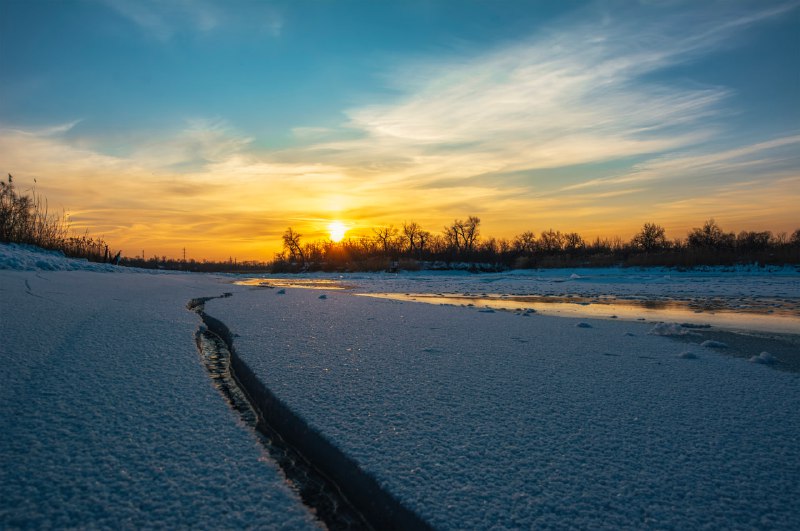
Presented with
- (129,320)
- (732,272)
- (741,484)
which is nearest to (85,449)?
(741,484)

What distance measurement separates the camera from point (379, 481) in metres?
1.12

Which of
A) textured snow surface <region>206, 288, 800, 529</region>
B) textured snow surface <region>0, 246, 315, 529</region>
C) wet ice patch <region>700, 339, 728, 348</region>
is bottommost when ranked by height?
wet ice patch <region>700, 339, 728, 348</region>

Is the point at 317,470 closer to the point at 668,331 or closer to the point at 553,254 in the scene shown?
the point at 668,331

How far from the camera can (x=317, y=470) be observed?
1.30 m

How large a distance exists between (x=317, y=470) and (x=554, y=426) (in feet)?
2.54

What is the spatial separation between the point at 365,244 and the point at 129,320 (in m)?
37.9

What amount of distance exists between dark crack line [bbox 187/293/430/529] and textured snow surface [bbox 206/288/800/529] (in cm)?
3

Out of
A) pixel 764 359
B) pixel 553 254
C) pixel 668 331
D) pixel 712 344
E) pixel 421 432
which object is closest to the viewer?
pixel 421 432

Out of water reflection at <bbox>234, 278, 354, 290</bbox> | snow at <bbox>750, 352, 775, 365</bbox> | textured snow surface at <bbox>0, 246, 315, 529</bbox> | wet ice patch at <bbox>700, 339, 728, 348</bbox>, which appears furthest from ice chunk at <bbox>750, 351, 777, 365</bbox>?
water reflection at <bbox>234, 278, 354, 290</bbox>

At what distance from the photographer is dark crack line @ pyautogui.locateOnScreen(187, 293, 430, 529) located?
106 centimetres

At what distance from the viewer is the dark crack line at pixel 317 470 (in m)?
1.06

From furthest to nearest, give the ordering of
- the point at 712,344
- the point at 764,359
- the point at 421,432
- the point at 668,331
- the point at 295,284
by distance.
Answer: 1. the point at 295,284
2. the point at 668,331
3. the point at 712,344
4. the point at 764,359
5. the point at 421,432

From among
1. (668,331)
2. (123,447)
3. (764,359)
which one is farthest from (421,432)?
(668,331)

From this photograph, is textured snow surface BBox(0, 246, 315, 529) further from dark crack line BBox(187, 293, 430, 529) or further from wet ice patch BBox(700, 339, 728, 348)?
wet ice patch BBox(700, 339, 728, 348)
